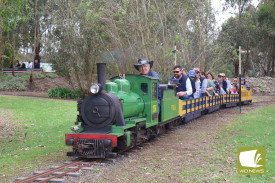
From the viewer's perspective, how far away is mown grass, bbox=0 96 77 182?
8209mm

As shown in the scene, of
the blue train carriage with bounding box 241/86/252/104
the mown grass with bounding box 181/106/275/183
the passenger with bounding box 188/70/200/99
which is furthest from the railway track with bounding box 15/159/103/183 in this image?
the blue train carriage with bounding box 241/86/252/104

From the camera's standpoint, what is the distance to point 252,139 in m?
10.2

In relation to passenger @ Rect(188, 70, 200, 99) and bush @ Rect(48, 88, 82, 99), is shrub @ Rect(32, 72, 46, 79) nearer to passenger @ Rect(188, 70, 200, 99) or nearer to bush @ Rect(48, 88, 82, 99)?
bush @ Rect(48, 88, 82, 99)

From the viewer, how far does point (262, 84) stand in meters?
40.8

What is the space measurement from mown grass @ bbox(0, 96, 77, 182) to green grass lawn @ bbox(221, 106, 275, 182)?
4.56 m

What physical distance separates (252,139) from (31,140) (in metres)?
7.18

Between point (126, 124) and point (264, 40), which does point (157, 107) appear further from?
point (264, 40)

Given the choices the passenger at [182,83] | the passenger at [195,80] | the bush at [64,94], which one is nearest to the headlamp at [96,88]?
the passenger at [182,83]

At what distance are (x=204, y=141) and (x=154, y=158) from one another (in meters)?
2.64

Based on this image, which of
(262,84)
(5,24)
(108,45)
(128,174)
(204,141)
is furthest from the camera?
(262,84)

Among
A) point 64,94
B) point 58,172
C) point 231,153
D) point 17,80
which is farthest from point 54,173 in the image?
point 17,80

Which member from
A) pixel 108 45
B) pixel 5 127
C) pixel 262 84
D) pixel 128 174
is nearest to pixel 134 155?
pixel 128 174

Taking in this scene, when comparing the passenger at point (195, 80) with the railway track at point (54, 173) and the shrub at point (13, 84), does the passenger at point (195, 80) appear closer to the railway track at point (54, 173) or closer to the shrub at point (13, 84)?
the railway track at point (54, 173)

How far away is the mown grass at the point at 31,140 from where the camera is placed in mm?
8209
